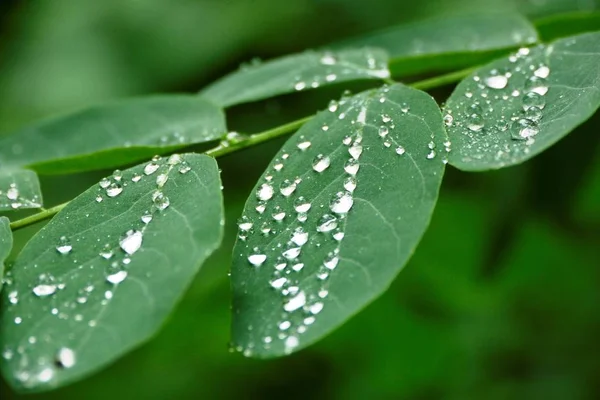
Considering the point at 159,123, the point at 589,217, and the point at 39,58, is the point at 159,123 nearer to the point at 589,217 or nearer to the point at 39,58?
the point at 589,217

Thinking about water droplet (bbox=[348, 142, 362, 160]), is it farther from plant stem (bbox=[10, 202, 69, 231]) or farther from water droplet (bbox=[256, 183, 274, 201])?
plant stem (bbox=[10, 202, 69, 231])

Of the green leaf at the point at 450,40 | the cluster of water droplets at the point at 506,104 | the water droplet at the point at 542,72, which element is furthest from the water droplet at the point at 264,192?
the green leaf at the point at 450,40

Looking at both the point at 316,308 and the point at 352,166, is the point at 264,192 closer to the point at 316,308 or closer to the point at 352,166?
the point at 352,166

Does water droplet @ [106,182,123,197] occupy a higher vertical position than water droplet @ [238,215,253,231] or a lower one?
higher

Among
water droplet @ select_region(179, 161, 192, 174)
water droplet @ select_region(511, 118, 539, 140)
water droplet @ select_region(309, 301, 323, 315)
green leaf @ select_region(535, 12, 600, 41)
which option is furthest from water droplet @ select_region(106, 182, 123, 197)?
green leaf @ select_region(535, 12, 600, 41)

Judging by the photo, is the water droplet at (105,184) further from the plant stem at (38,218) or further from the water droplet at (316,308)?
the water droplet at (316,308)

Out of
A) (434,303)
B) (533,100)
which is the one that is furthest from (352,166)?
(434,303)
